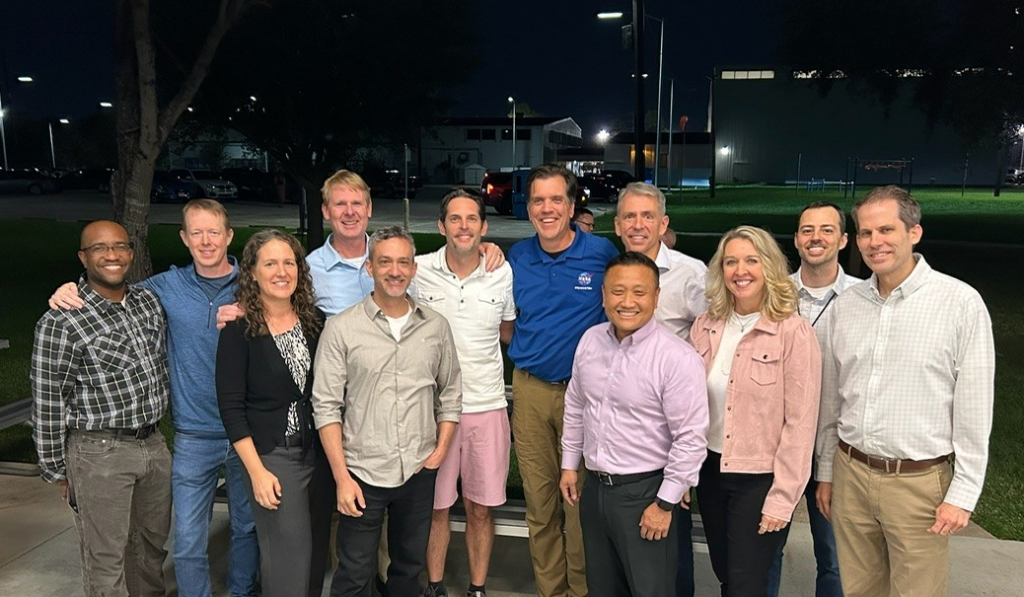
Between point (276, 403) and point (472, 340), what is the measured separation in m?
1.04

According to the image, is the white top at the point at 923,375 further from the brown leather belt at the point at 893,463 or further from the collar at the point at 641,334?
the collar at the point at 641,334

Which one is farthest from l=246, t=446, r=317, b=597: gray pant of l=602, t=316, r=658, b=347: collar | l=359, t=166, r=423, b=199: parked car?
l=359, t=166, r=423, b=199: parked car

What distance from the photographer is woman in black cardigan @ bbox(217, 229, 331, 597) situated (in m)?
3.09

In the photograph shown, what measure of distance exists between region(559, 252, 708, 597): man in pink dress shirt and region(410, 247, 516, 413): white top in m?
0.75

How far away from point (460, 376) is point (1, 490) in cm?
404

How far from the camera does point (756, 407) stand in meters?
3.03

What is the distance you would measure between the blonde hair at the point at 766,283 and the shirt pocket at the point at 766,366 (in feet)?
0.46

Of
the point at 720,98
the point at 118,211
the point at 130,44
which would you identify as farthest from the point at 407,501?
the point at 720,98

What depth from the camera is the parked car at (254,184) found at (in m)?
38.2

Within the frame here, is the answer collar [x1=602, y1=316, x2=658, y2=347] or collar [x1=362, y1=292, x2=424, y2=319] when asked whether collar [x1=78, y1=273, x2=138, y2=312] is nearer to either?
collar [x1=362, y1=292, x2=424, y2=319]

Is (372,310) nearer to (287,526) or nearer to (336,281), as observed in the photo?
(336,281)

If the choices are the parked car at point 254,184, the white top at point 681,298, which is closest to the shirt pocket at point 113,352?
the white top at point 681,298

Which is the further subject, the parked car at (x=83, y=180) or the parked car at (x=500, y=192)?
the parked car at (x=83, y=180)

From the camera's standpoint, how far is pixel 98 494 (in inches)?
128
